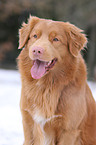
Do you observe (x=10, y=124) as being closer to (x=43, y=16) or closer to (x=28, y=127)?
(x=28, y=127)

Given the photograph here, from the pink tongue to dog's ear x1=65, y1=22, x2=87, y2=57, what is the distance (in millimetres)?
469

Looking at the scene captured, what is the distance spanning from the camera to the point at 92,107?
11.4 ft

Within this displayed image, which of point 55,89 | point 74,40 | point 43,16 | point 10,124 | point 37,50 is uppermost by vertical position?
point 43,16

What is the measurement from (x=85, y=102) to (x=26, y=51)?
3.81ft

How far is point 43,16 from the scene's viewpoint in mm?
21062

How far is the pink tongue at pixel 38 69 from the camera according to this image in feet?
10.3

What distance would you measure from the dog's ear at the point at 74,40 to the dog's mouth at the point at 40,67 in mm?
303

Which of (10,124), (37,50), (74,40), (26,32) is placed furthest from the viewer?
(10,124)

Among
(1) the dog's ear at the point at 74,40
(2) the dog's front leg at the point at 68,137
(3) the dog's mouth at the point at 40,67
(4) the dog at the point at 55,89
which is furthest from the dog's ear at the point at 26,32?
(2) the dog's front leg at the point at 68,137

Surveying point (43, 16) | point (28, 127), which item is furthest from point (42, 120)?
point (43, 16)

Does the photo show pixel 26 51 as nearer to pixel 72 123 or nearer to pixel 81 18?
pixel 72 123

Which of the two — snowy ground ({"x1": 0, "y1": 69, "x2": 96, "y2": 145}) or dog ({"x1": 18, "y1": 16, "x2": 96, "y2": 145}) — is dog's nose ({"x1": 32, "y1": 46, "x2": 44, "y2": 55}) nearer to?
dog ({"x1": 18, "y1": 16, "x2": 96, "y2": 145})

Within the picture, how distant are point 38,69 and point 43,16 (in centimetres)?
1863

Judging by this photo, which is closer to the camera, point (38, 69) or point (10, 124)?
point (38, 69)
